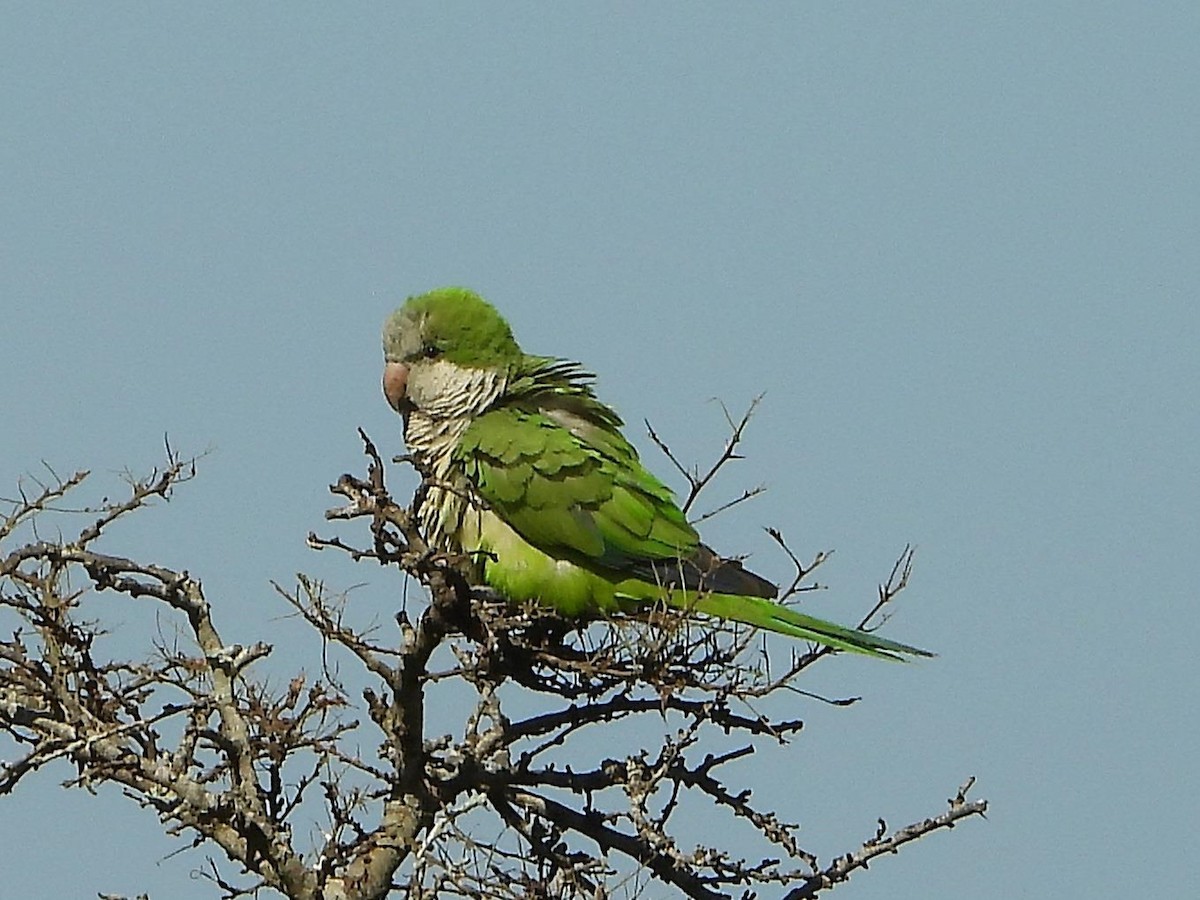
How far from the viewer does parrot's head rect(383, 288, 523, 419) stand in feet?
16.3

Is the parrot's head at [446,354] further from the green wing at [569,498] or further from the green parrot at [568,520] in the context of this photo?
the green wing at [569,498]

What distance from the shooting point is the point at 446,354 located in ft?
16.4

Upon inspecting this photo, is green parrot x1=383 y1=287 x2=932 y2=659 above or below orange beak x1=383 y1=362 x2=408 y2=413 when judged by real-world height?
below

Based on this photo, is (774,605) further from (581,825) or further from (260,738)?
(260,738)

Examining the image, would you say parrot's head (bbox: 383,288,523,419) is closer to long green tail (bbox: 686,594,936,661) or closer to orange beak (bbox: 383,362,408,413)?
orange beak (bbox: 383,362,408,413)

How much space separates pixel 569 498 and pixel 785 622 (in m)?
0.76

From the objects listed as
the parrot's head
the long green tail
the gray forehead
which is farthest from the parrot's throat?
the long green tail

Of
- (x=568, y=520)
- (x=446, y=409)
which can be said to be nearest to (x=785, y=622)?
(x=568, y=520)

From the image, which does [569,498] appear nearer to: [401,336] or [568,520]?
[568,520]

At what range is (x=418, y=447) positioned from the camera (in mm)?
4938

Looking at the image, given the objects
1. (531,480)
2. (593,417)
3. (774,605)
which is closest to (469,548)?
(531,480)

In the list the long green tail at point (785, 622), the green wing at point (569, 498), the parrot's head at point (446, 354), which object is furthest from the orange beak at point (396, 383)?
the long green tail at point (785, 622)

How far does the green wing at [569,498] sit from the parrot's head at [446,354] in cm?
25

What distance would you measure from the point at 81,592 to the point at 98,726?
38 centimetres
